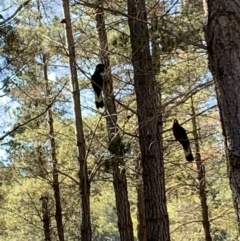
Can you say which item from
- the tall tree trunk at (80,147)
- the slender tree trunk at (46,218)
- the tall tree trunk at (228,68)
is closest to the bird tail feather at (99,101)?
the tall tree trunk at (80,147)

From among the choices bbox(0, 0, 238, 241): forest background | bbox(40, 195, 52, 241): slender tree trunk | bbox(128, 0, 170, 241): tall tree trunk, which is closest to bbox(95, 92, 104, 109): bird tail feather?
bbox(0, 0, 238, 241): forest background

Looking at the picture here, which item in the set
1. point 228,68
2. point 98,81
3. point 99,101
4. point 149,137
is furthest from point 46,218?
point 228,68

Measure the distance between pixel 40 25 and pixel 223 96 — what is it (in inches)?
200

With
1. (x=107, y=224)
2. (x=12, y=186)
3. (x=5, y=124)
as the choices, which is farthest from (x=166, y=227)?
(x=107, y=224)

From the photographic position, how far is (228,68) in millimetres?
2596

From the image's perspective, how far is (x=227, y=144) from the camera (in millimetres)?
2559

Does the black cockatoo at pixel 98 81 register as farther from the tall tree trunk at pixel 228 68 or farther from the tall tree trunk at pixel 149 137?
the tall tree trunk at pixel 228 68

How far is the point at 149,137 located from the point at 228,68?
2.68 m

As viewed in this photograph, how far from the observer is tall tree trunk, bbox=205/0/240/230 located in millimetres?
2508

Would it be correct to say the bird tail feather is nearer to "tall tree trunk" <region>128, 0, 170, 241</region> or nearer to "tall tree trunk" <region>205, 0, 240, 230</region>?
"tall tree trunk" <region>128, 0, 170, 241</region>

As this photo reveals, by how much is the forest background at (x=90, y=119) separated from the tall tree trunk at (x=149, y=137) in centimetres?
13

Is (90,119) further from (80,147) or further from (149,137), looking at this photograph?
(149,137)

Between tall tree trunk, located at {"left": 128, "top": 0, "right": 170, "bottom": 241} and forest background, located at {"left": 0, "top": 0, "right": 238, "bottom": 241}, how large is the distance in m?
0.13

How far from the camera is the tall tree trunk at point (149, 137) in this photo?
5.09m
